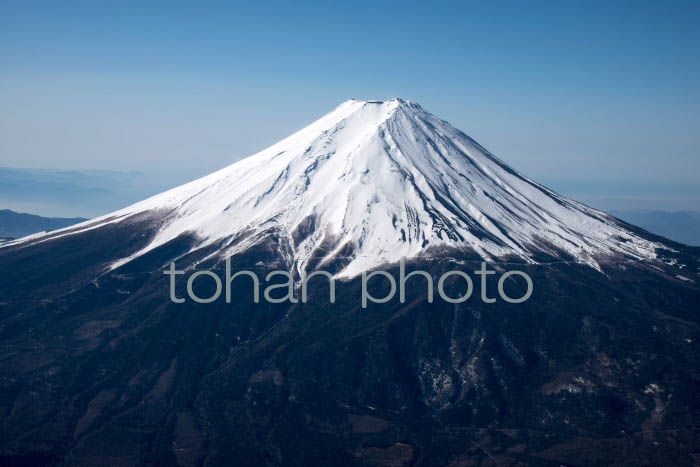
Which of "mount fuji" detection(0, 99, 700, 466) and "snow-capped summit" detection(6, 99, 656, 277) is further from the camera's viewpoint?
"snow-capped summit" detection(6, 99, 656, 277)

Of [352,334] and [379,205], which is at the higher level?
[379,205]

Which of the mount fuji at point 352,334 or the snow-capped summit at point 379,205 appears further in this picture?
the snow-capped summit at point 379,205

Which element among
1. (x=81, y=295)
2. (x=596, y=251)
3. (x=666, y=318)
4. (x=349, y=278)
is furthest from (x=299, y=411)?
(x=596, y=251)

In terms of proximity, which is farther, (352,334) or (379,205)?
(379,205)

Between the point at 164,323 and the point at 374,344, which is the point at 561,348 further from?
the point at 164,323

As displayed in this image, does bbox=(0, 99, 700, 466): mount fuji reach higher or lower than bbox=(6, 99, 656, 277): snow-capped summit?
lower
